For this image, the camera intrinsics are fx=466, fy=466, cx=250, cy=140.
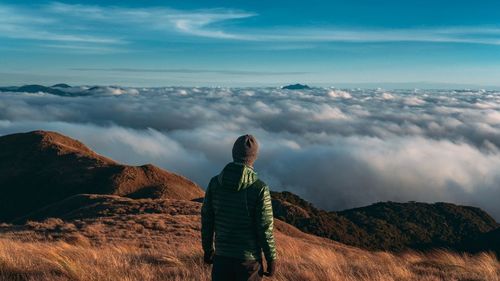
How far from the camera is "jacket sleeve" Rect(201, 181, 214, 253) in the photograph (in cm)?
429

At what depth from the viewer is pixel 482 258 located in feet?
32.9

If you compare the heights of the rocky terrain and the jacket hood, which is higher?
the jacket hood

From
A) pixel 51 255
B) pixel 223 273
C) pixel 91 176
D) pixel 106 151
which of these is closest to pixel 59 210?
pixel 91 176

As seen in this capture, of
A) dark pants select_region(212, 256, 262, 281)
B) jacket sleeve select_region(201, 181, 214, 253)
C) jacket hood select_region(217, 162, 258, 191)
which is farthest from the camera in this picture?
jacket sleeve select_region(201, 181, 214, 253)

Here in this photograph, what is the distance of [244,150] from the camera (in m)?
4.02

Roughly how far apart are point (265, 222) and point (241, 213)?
22 cm

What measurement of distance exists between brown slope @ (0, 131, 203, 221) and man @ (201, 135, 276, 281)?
2104 inches

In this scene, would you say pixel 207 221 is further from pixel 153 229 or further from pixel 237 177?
pixel 153 229

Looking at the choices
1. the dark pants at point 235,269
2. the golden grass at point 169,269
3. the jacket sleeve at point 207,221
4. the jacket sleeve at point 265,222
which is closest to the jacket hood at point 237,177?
the jacket sleeve at point 265,222

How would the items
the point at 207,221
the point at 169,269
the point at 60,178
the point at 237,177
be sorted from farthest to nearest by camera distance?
the point at 60,178 < the point at 169,269 < the point at 207,221 < the point at 237,177

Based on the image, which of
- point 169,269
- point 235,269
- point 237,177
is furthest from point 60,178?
point 237,177

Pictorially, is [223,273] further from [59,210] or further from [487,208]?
[487,208]

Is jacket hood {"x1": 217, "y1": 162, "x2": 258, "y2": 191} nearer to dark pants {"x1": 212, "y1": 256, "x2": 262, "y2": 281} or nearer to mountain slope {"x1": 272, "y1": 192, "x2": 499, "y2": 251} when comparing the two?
dark pants {"x1": 212, "y1": 256, "x2": 262, "y2": 281}

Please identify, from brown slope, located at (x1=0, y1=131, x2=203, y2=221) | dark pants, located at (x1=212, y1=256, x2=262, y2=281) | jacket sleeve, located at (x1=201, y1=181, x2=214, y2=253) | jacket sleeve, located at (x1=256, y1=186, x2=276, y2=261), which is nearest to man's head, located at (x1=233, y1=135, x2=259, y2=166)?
jacket sleeve, located at (x1=256, y1=186, x2=276, y2=261)
